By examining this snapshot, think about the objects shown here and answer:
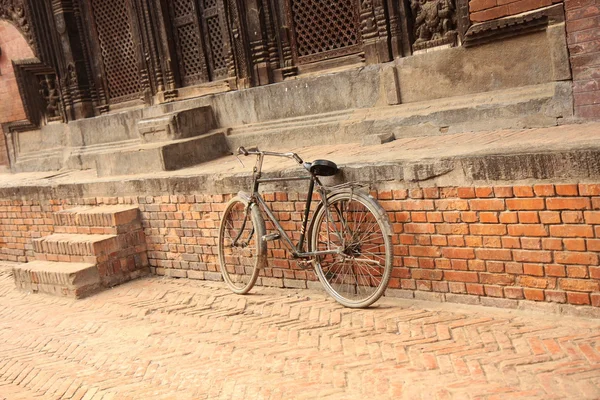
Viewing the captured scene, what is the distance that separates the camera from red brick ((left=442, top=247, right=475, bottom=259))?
4461mm

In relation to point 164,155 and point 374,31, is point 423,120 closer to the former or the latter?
point 374,31

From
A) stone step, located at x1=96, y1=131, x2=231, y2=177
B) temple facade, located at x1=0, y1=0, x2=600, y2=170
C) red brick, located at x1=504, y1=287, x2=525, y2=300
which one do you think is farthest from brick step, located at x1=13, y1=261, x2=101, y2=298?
red brick, located at x1=504, y1=287, x2=525, y2=300

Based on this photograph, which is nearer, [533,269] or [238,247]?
[533,269]

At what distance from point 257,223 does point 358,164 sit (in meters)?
1.04

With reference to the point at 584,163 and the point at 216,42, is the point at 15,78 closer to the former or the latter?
the point at 216,42

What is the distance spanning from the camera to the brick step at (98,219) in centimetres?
680

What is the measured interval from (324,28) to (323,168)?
3389 mm

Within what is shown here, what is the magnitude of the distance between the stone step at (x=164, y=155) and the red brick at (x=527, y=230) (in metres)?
4.10

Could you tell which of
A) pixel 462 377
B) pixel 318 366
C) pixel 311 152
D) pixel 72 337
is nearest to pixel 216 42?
pixel 311 152

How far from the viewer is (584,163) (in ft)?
12.6

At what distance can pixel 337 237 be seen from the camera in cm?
502

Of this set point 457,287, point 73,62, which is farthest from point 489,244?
point 73,62

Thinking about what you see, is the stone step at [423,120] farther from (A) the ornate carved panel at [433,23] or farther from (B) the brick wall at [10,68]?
(B) the brick wall at [10,68]

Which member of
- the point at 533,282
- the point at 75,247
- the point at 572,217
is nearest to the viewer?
the point at 572,217
